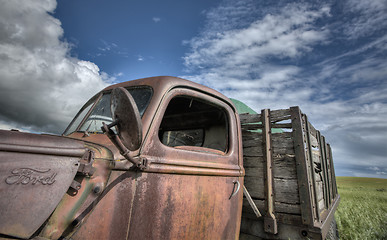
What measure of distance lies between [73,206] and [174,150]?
77 cm

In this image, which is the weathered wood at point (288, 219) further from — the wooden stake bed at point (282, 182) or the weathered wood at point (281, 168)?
the weathered wood at point (281, 168)

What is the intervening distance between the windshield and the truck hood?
674 mm

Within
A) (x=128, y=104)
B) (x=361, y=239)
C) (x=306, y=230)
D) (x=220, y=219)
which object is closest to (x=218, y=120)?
(x=220, y=219)

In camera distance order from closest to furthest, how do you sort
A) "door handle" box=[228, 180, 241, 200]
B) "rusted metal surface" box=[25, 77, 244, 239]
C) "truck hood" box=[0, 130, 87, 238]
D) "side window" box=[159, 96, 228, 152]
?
"truck hood" box=[0, 130, 87, 238] < "rusted metal surface" box=[25, 77, 244, 239] < "door handle" box=[228, 180, 241, 200] < "side window" box=[159, 96, 228, 152]

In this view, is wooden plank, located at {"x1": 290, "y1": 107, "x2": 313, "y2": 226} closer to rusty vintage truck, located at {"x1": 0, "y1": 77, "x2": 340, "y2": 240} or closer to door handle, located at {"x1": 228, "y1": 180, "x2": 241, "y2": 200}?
rusty vintage truck, located at {"x1": 0, "y1": 77, "x2": 340, "y2": 240}

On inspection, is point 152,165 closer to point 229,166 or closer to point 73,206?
point 73,206

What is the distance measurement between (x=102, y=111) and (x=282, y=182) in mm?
2161

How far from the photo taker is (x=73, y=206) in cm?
121

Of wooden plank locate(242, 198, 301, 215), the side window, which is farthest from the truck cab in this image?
the side window

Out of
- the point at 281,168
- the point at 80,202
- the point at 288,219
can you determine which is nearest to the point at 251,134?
the point at 281,168

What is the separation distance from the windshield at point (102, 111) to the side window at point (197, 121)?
86 centimetres

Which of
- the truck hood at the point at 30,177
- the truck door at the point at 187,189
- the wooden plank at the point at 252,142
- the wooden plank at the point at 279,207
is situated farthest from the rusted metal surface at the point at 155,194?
the wooden plank at the point at 252,142

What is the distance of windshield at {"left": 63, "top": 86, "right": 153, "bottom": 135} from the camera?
1.84 meters

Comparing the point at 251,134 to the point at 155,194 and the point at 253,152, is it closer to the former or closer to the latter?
the point at 253,152
